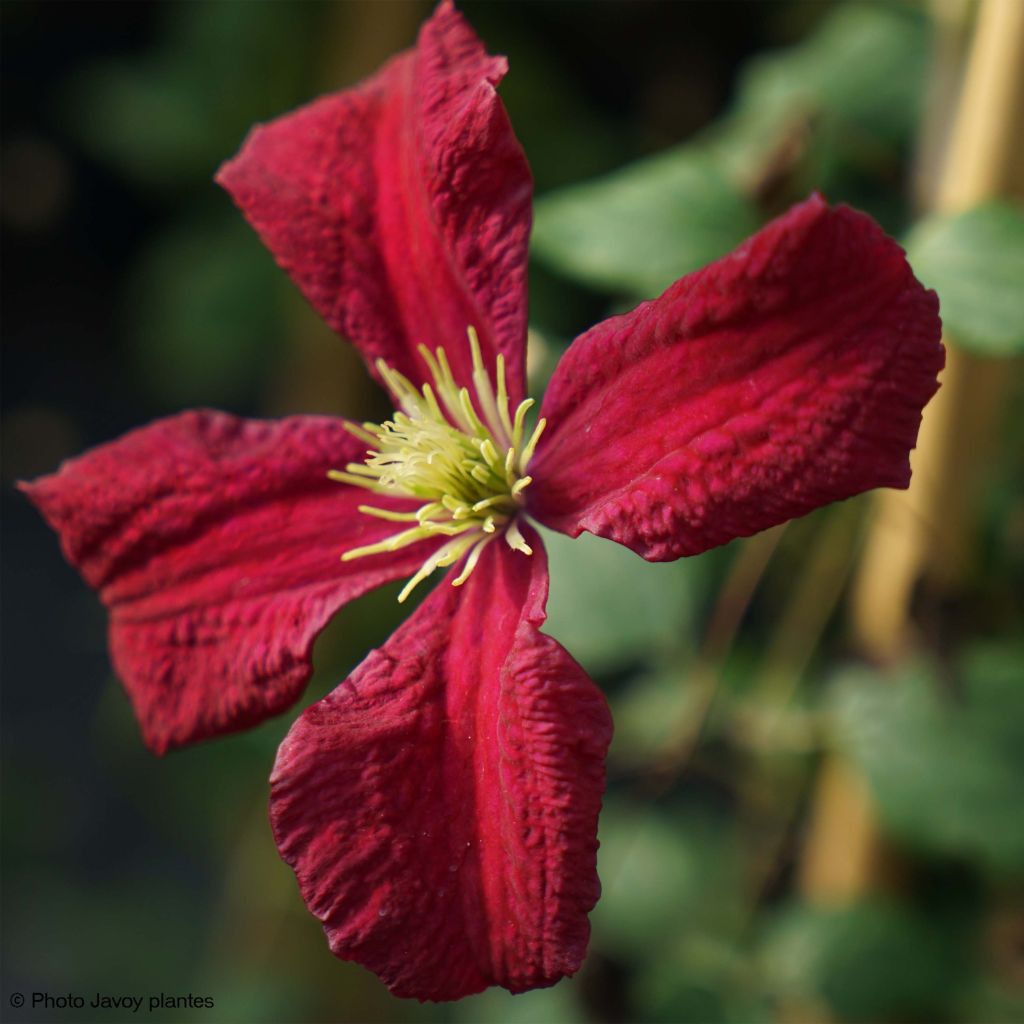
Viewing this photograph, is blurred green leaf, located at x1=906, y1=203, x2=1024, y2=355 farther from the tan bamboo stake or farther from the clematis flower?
the clematis flower

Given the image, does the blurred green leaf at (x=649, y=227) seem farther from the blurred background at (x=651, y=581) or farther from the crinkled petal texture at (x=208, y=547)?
the crinkled petal texture at (x=208, y=547)

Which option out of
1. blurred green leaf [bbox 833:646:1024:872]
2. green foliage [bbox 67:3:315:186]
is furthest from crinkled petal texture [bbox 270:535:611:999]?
green foliage [bbox 67:3:315:186]

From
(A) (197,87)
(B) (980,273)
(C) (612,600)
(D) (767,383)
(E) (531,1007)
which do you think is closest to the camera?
(D) (767,383)

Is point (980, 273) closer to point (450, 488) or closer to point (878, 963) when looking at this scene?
point (450, 488)

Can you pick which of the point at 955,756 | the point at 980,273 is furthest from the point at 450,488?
the point at 955,756

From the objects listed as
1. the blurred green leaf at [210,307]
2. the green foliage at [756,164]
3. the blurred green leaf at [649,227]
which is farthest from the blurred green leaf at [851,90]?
the blurred green leaf at [210,307]

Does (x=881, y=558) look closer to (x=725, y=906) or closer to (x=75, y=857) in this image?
(x=725, y=906)

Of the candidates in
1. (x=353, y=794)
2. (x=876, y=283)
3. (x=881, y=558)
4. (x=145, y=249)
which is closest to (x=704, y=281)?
(x=876, y=283)
